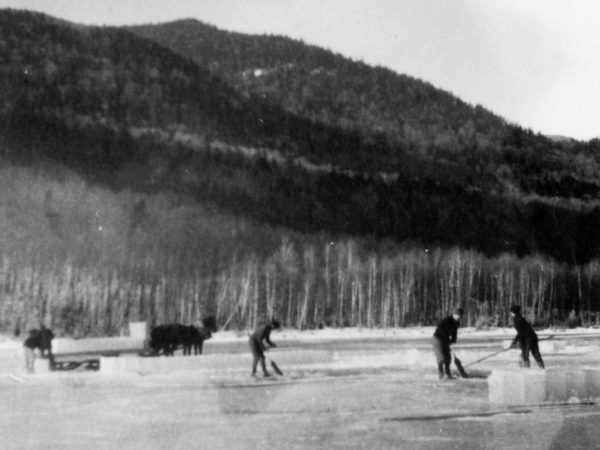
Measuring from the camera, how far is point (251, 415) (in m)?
14.9

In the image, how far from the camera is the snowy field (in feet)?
40.0

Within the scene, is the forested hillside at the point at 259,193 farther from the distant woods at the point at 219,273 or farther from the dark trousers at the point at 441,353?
the dark trousers at the point at 441,353

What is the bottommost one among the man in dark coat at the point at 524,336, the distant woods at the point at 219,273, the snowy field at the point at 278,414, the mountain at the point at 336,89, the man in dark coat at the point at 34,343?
the snowy field at the point at 278,414

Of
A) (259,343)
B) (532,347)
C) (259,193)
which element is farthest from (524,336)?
(259,193)

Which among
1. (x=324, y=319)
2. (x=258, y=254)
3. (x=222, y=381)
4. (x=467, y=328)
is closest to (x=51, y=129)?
(x=258, y=254)

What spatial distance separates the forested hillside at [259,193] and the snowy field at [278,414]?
46.9 metres

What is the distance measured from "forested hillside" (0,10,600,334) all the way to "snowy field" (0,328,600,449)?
4694 centimetres

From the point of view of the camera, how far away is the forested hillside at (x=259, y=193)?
77.3 meters

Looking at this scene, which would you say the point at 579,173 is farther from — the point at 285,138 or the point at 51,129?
the point at 51,129

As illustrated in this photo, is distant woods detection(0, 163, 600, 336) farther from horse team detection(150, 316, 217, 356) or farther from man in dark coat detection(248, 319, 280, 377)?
man in dark coat detection(248, 319, 280, 377)

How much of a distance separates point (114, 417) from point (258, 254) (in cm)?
7282

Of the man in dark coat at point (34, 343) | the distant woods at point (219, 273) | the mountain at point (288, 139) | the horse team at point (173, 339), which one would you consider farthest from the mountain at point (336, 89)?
the man in dark coat at point (34, 343)

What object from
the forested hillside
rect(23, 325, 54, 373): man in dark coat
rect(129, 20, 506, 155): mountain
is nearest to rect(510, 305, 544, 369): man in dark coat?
rect(23, 325, 54, 373): man in dark coat

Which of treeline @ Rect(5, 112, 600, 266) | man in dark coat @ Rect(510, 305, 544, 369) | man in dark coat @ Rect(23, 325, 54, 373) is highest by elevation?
treeline @ Rect(5, 112, 600, 266)
